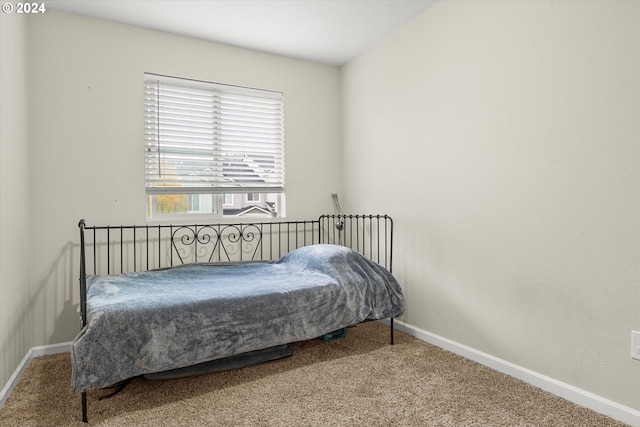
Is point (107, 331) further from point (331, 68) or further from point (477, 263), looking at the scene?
point (331, 68)

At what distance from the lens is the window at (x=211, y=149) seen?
270cm

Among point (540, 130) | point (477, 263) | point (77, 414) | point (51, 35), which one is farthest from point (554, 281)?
point (51, 35)

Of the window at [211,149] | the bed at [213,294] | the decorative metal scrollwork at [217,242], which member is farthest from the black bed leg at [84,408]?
the window at [211,149]

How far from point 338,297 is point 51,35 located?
2.48 m

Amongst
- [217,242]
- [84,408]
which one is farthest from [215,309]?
[217,242]

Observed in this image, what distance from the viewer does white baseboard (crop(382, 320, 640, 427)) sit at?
58.6 inches

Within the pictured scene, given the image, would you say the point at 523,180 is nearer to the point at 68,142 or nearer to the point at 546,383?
the point at 546,383

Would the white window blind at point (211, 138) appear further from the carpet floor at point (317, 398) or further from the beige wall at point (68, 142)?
the carpet floor at point (317, 398)

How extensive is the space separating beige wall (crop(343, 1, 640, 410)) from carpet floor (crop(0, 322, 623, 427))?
0.24 m

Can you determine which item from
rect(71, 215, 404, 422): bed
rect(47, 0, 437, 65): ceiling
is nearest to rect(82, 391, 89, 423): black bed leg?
rect(71, 215, 404, 422): bed

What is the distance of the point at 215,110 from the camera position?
2.91m

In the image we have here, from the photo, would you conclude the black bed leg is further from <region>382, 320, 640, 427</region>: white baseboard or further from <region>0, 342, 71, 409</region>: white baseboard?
<region>382, 320, 640, 427</region>: white baseboard

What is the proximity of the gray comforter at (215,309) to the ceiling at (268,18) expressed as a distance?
5.24ft

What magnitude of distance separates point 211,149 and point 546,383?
8.66 feet
